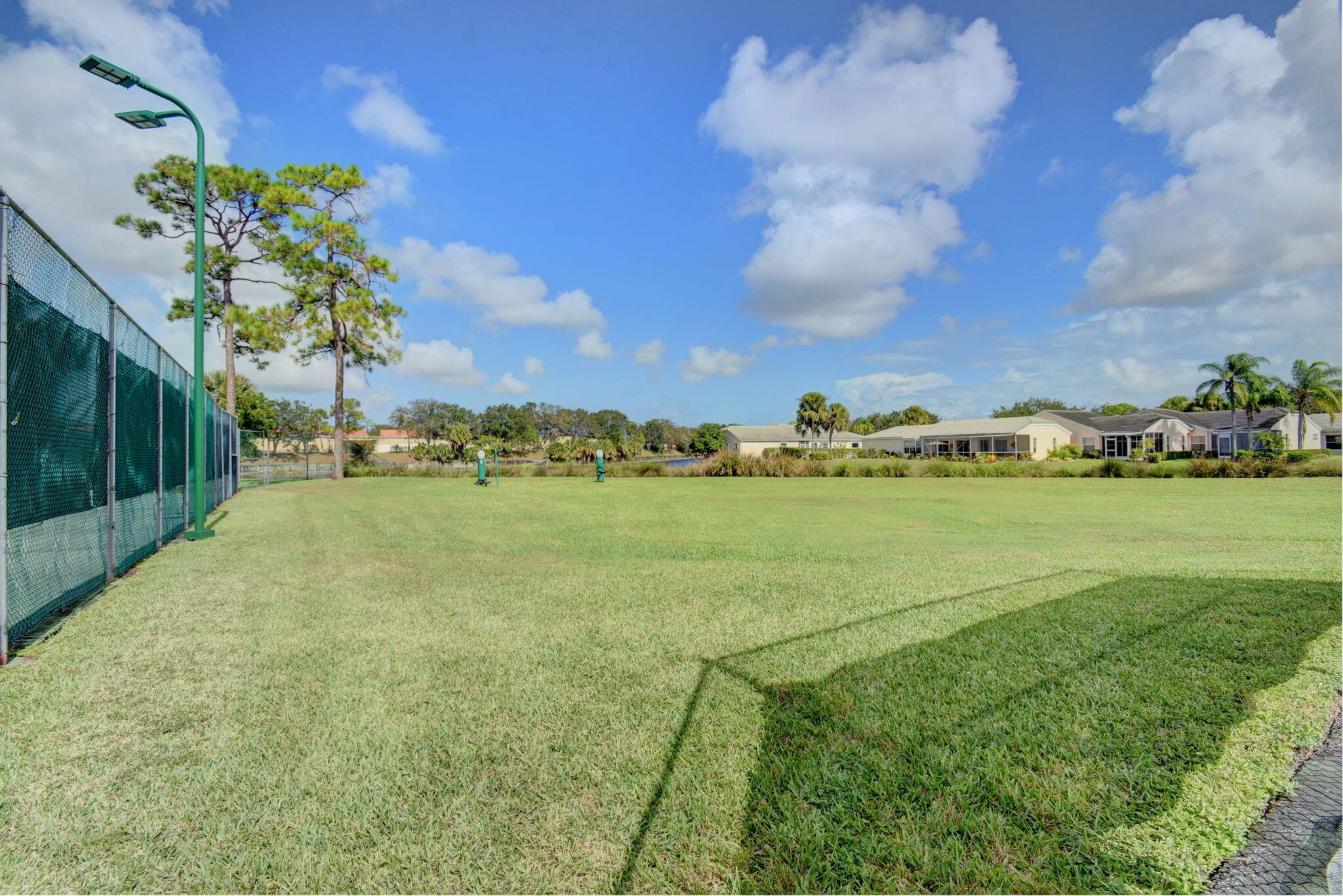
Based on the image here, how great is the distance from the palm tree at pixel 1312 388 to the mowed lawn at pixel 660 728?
59.1 metres

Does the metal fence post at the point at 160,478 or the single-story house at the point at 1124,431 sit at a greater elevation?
the single-story house at the point at 1124,431

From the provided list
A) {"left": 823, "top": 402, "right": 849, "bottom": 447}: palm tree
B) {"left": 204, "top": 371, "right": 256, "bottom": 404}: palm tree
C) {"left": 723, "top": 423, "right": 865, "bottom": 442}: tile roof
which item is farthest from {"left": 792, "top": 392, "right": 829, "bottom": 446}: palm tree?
{"left": 204, "top": 371, "right": 256, "bottom": 404}: palm tree

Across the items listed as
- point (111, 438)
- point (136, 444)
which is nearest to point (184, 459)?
point (136, 444)

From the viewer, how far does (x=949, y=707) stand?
332cm

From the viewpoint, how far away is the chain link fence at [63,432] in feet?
14.1

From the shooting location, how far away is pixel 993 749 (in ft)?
9.47

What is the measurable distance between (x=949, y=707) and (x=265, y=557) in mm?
8256

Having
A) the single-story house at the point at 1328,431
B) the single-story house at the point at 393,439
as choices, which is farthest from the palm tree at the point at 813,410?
the single-story house at the point at 393,439

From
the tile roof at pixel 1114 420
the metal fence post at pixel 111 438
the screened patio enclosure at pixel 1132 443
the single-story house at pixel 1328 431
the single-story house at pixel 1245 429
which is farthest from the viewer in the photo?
the tile roof at pixel 1114 420

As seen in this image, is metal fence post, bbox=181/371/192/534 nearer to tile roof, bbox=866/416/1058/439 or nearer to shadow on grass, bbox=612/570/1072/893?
shadow on grass, bbox=612/570/1072/893

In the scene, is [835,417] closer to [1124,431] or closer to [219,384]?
[1124,431]

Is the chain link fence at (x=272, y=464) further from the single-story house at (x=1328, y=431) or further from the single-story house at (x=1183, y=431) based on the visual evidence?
the single-story house at (x=1328, y=431)

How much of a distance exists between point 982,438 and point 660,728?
207ft

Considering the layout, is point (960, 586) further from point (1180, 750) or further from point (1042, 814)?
point (1042, 814)
